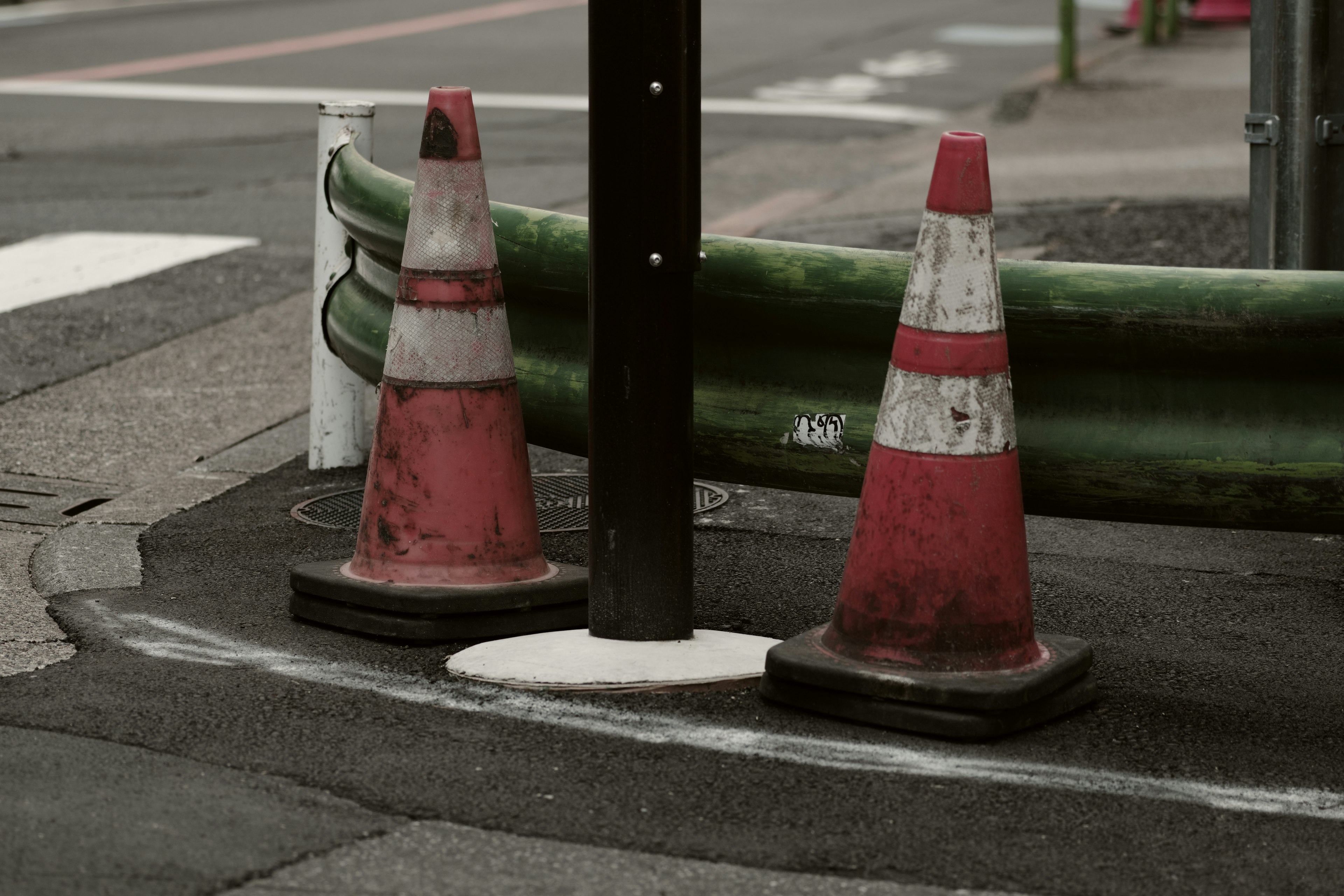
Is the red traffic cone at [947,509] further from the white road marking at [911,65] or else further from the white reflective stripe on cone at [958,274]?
the white road marking at [911,65]

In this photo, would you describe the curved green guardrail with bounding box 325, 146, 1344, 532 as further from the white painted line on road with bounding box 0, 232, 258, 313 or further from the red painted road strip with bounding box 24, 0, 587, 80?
the red painted road strip with bounding box 24, 0, 587, 80

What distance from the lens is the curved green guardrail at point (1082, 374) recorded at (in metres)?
3.92

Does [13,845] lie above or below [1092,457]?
below

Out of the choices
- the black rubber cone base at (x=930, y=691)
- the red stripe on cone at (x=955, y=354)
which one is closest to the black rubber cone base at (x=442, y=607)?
the black rubber cone base at (x=930, y=691)

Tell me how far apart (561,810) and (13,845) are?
895 mm

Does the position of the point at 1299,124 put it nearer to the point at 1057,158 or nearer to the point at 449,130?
the point at 449,130

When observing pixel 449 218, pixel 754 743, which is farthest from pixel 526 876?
pixel 449 218

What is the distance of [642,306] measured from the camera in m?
Result: 3.95

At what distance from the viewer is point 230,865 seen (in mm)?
3070

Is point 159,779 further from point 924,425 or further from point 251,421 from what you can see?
point 251,421

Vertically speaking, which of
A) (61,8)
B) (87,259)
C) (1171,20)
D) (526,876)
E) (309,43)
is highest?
(61,8)

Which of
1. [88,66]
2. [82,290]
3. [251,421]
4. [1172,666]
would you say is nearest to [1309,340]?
[1172,666]

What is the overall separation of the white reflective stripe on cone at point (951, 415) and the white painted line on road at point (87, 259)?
5.56 m

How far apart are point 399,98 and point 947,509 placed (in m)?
13.0
